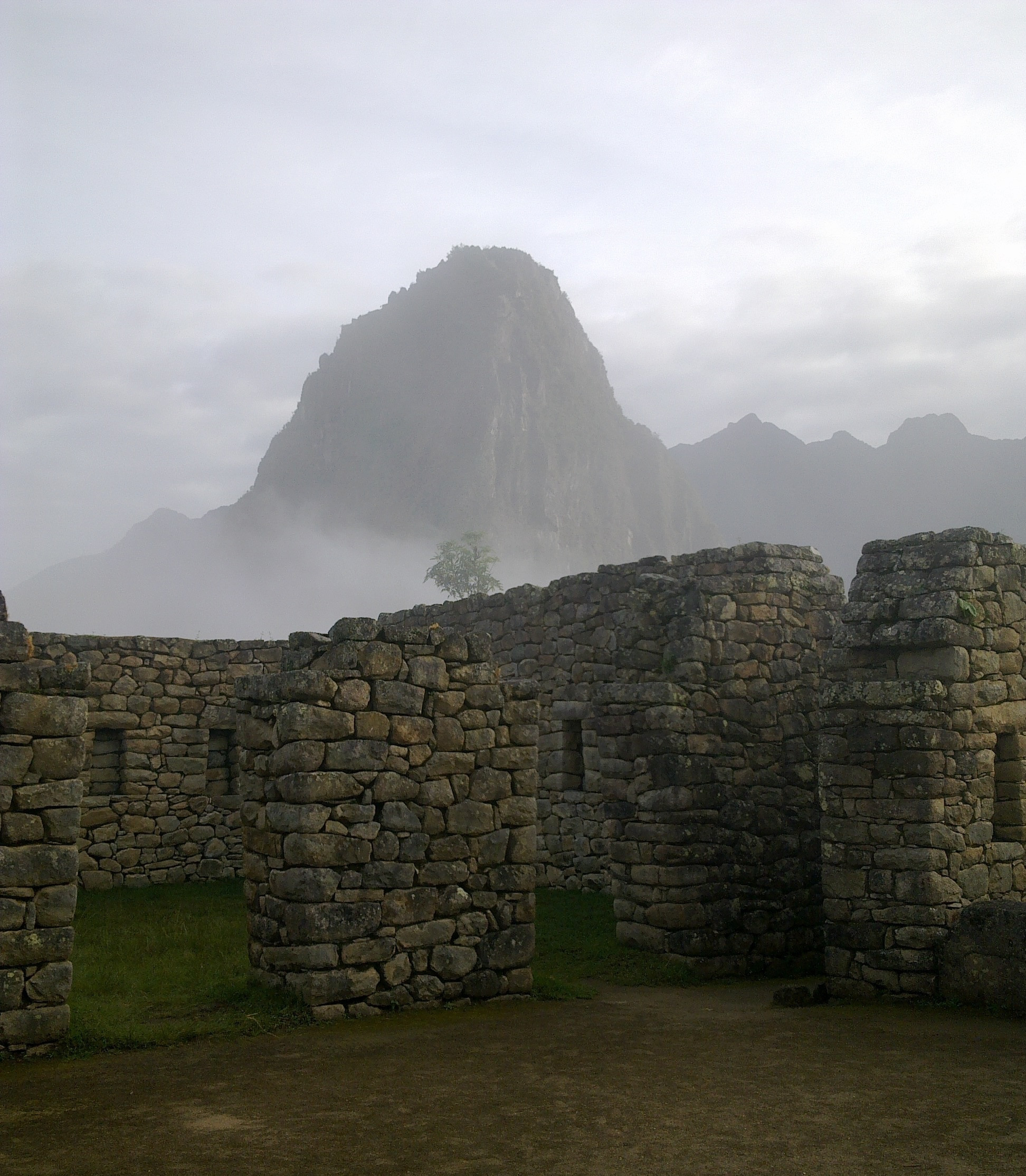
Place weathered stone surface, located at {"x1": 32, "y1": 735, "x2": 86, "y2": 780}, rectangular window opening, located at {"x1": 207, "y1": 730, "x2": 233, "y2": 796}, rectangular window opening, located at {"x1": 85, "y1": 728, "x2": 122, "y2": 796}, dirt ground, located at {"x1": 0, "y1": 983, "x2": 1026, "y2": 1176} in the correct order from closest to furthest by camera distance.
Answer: dirt ground, located at {"x1": 0, "y1": 983, "x2": 1026, "y2": 1176} < weathered stone surface, located at {"x1": 32, "y1": 735, "x2": 86, "y2": 780} < rectangular window opening, located at {"x1": 85, "y1": 728, "x2": 122, "y2": 796} < rectangular window opening, located at {"x1": 207, "y1": 730, "x2": 233, "y2": 796}

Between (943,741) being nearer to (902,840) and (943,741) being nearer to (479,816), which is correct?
(902,840)

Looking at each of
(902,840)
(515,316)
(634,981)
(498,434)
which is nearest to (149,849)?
(634,981)

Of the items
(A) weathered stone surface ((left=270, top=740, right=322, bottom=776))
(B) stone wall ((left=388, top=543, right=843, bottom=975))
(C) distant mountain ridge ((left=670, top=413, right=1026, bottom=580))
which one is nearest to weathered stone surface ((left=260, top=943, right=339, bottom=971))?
(A) weathered stone surface ((left=270, top=740, right=322, bottom=776))

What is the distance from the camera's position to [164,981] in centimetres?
921

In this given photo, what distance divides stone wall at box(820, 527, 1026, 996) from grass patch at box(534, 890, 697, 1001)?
1.87m

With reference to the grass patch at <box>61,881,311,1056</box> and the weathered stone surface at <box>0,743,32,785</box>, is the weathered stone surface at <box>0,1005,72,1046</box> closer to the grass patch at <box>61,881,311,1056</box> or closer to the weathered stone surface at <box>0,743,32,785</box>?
the grass patch at <box>61,881,311,1056</box>

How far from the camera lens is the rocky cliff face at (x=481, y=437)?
4520 inches

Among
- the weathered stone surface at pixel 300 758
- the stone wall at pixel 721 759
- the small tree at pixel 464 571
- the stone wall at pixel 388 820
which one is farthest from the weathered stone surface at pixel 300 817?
the small tree at pixel 464 571

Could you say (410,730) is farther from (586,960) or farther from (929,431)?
(929,431)

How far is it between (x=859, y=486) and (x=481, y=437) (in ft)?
136

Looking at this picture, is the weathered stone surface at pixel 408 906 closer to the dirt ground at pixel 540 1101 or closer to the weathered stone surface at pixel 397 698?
the dirt ground at pixel 540 1101

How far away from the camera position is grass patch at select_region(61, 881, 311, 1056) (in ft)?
24.6

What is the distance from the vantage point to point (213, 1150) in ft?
17.4

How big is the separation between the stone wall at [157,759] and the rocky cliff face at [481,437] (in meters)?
89.9
